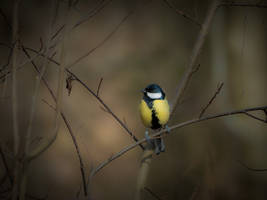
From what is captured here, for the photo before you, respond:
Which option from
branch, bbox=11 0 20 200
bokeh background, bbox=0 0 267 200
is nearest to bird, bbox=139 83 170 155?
branch, bbox=11 0 20 200

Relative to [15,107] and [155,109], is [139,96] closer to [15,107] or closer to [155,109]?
[155,109]

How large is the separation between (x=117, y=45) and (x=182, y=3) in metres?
1.73

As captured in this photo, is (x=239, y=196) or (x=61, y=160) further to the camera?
(x=61, y=160)

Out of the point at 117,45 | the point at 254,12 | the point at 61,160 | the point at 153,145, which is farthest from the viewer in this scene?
the point at 117,45

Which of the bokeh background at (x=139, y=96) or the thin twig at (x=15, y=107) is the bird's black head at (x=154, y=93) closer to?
the thin twig at (x=15, y=107)

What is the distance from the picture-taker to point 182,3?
648cm

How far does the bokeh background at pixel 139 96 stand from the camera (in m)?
5.54

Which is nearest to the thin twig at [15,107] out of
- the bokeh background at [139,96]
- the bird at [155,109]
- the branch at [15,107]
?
the branch at [15,107]

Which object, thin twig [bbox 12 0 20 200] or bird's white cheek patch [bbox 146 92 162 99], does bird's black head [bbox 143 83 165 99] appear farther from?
thin twig [bbox 12 0 20 200]

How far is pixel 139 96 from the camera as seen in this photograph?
6324 mm

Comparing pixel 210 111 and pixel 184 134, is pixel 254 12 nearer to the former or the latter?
pixel 210 111

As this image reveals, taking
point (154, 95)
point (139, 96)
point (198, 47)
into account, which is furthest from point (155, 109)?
point (139, 96)

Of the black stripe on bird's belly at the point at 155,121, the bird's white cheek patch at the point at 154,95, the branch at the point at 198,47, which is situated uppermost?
the branch at the point at 198,47

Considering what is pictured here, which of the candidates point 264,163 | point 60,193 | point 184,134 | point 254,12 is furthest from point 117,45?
point 264,163
